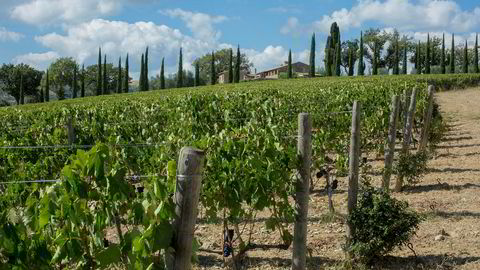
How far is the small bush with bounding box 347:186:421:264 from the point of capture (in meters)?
4.61

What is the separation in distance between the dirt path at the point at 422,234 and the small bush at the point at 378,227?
205 mm

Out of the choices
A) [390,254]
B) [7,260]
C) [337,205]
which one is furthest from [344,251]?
[7,260]

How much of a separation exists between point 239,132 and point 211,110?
3.88 metres

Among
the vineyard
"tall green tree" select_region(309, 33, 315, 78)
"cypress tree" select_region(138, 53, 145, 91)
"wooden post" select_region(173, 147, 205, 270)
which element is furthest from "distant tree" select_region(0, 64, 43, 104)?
"wooden post" select_region(173, 147, 205, 270)

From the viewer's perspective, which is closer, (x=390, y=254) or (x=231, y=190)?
(x=231, y=190)

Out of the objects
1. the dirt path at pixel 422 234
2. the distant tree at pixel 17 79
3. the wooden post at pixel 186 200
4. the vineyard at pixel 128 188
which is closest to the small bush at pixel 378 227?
the dirt path at pixel 422 234

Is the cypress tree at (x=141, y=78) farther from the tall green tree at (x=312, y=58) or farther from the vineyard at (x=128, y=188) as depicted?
the vineyard at (x=128, y=188)

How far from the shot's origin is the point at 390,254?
16.6ft

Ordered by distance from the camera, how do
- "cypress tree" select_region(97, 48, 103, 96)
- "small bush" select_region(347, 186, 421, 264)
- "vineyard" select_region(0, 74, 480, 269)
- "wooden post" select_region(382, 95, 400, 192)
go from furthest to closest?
"cypress tree" select_region(97, 48, 103, 96) → "wooden post" select_region(382, 95, 400, 192) → "small bush" select_region(347, 186, 421, 264) → "vineyard" select_region(0, 74, 480, 269)

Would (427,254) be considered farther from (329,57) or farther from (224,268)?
(329,57)

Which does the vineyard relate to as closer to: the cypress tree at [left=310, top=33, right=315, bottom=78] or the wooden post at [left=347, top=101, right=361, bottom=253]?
the wooden post at [left=347, top=101, right=361, bottom=253]

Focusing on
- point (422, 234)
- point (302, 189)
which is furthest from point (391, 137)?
point (302, 189)

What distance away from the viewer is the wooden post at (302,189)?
4.01 metres

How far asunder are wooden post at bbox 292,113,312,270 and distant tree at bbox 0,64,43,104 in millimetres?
69529
